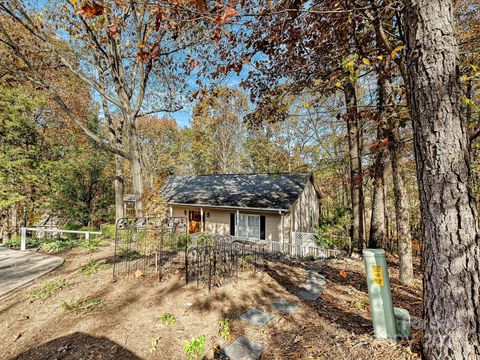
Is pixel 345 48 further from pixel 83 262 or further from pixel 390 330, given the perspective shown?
pixel 83 262

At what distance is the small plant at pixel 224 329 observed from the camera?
2857 mm

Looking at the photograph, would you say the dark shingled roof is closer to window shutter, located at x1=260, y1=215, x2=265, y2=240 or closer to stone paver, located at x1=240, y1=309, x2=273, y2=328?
window shutter, located at x1=260, y1=215, x2=265, y2=240

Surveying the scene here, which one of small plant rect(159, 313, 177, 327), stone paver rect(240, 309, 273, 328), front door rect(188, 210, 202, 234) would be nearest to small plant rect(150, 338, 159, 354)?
small plant rect(159, 313, 177, 327)

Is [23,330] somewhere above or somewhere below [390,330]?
below

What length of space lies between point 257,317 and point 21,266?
7.51 m

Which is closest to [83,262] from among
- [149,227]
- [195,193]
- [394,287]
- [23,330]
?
[149,227]

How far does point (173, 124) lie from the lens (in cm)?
2881

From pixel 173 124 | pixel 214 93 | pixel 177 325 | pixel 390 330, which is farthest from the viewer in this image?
pixel 173 124

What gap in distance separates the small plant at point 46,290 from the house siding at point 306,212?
10488mm

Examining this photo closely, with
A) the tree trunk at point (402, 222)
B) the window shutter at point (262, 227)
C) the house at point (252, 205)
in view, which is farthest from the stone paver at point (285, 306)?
the window shutter at point (262, 227)

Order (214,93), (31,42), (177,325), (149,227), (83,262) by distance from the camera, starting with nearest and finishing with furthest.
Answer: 1. (177,325)
2. (214,93)
3. (149,227)
4. (83,262)
5. (31,42)

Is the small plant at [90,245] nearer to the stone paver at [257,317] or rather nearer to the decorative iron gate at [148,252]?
the decorative iron gate at [148,252]

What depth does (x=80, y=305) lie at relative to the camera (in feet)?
12.3

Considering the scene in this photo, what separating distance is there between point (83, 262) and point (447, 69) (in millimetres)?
8617
